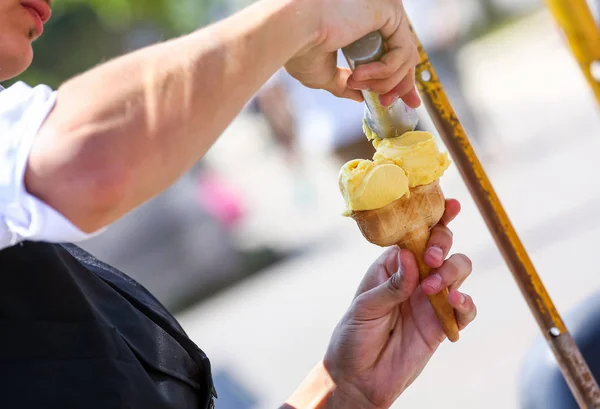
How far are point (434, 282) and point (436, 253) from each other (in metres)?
0.05

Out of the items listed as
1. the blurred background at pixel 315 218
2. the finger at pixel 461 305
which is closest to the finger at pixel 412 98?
the finger at pixel 461 305

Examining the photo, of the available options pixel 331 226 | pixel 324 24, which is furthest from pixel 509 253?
pixel 331 226

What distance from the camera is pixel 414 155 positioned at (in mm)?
1391

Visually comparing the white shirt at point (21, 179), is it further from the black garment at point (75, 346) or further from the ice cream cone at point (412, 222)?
the ice cream cone at point (412, 222)

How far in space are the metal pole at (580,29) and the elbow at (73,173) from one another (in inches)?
72.9

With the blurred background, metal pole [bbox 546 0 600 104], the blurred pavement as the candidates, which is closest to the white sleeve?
metal pole [bbox 546 0 600 104]

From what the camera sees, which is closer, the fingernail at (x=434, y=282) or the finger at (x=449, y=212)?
the fingernail at (x=434, y=282)

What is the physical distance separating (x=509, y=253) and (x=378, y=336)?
0.33 meters

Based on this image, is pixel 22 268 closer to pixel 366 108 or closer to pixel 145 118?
pixel 145 118

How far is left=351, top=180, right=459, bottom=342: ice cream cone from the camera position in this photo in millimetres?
1389

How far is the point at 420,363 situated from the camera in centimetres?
166

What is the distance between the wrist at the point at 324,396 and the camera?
164cm

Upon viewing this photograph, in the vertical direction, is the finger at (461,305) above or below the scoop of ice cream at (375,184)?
below

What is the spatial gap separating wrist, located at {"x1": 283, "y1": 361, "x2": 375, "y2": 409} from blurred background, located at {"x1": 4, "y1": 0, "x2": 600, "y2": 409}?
222 cm
